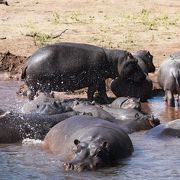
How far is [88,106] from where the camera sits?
31.4ft

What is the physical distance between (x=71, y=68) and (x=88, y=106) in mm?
1718

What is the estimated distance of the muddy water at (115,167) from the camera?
6.65m

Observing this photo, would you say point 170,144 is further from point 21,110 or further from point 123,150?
point 21,110

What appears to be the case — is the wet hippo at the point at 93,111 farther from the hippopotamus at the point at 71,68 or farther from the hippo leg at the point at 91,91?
the hippo leg at the point at 91,91

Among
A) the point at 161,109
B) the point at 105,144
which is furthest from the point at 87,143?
the point at 161,109

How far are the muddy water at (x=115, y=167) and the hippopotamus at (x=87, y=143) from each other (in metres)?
0.09

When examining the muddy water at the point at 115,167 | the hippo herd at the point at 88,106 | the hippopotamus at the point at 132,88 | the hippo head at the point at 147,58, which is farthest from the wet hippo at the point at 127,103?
the hippo head at the point at 147,58

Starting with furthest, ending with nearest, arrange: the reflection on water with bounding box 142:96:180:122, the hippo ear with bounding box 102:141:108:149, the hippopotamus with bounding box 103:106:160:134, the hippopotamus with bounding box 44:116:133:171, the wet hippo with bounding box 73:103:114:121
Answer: the reflection on water with bounding box 142:96:180:122
the wet hippo with bounding box 73:103:114:121
the hippopotamus with bounding box 103:106:160:134
the hippo ear with bounding box 102:141:108:149
the hippopotamus with bounding box 44:116:133:171

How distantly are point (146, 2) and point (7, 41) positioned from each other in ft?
24.5

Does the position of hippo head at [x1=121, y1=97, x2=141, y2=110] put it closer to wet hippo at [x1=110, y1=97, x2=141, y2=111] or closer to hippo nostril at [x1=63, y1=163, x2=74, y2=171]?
wet hippo at [x1=110, y1=97, x2=141, y2=111]

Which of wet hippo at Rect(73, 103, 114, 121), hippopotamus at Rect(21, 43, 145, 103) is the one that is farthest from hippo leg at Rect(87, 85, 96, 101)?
wet hippo at Rect(73, 103, 114, 121)

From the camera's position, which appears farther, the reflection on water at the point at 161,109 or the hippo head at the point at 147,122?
the reflection on water at the point at 161,109

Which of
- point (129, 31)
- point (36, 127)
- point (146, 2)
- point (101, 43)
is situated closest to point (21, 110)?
point (36, 127)

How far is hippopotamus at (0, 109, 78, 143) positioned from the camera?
8.23 m
